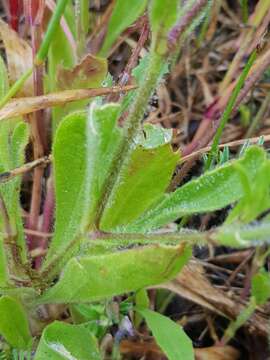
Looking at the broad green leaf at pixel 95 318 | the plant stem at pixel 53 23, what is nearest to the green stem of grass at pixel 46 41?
the plant stem at pixel 53 23

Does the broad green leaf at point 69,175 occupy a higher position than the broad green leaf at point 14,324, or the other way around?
the broad green leaf at point 69,175

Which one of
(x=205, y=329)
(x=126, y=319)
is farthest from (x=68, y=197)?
(x=205, y=329)

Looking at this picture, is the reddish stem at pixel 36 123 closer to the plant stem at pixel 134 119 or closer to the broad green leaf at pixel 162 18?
the plant stem at pixel 134 119

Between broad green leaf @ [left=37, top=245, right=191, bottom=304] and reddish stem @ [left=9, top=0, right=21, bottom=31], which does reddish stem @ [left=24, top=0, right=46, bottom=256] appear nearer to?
reddish stem @ [left=9, top=0, right=21, bottom=31]

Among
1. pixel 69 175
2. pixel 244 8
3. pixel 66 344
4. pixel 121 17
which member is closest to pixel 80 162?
pixel 69 175

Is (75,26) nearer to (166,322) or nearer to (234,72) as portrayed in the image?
(234,72)

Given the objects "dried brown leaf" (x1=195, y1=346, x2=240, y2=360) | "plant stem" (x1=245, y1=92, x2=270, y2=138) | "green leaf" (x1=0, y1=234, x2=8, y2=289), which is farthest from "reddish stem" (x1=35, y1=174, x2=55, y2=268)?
"plant stem" (x1=245, y1=92, x2=270, y2=138)

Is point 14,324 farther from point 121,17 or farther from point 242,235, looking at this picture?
point 121,17
